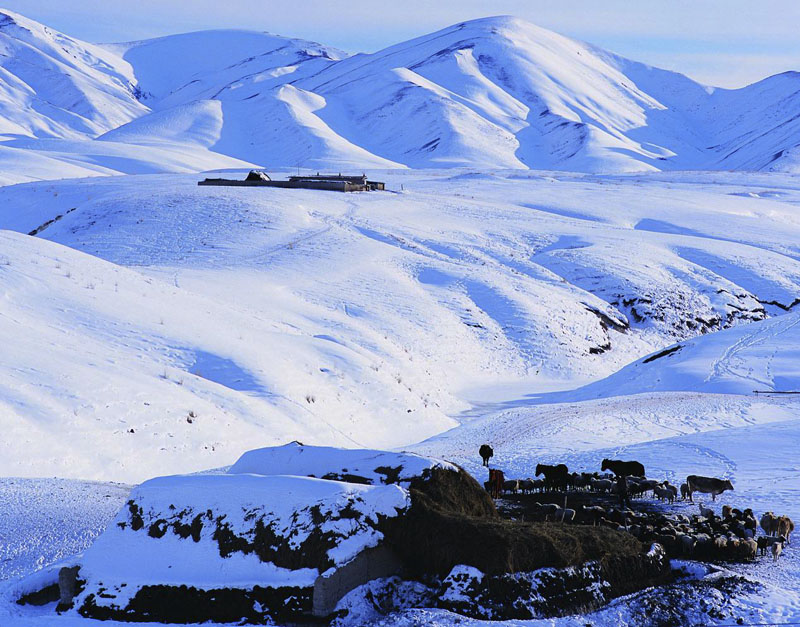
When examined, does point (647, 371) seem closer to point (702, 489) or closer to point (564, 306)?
point (564, 306)

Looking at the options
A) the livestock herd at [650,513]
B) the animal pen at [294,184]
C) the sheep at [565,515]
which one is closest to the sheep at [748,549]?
the livestock herd at [650,513]

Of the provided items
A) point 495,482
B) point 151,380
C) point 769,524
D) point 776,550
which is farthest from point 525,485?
point 151,380

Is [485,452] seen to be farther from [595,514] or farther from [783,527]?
[783,527]

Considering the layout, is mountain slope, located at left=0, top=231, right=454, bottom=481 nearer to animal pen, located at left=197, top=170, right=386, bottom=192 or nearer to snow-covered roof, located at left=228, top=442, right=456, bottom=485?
snow-covered roof, located at left=228, top=442, right=456, bottom=485

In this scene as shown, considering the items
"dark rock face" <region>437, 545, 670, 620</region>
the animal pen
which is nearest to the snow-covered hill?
the animal pen

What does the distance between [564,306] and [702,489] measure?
34389mm

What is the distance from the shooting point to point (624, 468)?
20641 millimetres

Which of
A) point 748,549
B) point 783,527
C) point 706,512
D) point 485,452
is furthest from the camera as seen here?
point 485,452

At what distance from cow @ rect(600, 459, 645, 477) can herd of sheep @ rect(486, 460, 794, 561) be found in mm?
29

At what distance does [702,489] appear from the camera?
1864 centimetres

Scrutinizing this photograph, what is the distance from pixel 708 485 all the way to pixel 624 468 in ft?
7.70

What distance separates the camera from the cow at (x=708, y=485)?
18.6 metres

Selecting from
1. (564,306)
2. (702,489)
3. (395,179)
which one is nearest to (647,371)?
(564,306)

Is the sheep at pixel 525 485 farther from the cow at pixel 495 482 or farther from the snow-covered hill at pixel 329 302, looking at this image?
the snow-covered hill at pixel 329 302
